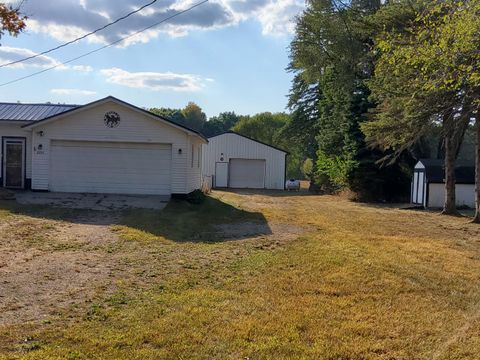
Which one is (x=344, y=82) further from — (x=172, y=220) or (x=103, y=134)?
(x=172, y=220)

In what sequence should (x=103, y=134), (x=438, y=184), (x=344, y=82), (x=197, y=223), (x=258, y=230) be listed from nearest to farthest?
(x=258, y=230), (x=197, y=223), (x=103, y=134), (x=438, y=184), (x=344, y=82)

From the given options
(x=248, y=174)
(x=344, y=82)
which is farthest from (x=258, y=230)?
(x=248, y=174)

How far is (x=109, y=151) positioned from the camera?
18906 millimetres

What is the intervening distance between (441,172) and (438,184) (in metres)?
0.67

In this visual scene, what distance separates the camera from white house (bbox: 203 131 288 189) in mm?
39406

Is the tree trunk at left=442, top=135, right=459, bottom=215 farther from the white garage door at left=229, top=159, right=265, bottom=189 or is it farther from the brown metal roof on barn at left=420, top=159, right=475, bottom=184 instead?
the white garage door at left=229, top=159, right=265, bottom=189

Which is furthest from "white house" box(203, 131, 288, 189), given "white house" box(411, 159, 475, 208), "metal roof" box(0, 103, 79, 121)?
"metal roof" box(0, 103, 79, 121)

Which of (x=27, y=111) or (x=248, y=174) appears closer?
(x=27, y=111)

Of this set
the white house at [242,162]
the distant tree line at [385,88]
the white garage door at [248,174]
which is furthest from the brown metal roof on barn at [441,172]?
the white garage door at [248,174]

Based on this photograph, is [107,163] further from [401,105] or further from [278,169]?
[278,169]

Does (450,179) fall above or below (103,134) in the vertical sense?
below

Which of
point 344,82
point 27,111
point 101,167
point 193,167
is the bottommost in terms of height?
point 101,167

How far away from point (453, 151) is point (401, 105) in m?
4.59

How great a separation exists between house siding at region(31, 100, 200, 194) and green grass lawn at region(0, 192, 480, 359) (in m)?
7.94
